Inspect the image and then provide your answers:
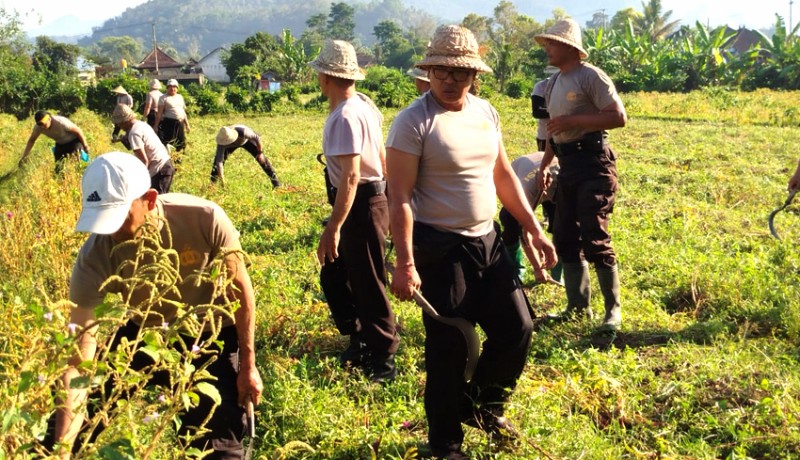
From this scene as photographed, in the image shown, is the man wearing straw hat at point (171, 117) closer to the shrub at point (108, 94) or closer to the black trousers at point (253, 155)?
the black trousers at point (253, 155)

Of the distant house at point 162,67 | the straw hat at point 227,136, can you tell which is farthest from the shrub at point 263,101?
the distant house at point 162,67

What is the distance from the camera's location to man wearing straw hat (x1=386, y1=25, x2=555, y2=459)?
2.95 m

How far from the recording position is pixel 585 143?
13.8 ft

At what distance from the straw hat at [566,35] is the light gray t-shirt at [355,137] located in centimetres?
109

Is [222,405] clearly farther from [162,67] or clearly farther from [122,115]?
[162,67]

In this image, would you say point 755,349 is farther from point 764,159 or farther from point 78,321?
point 764,159

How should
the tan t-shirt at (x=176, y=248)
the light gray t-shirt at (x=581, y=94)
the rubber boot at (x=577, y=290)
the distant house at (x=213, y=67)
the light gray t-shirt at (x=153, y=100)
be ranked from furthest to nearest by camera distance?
the distant house at (x=213, y=67) → the light gray t-shirt at (x=153, y=100) → the rubber boot at (x=577, y=290) → the light gray t-shirt at (x=581, y=94) → the tan t-shirt at (x=176, y=248)

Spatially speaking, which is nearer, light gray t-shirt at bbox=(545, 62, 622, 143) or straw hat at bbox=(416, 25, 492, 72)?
straw hat at bbox=(416, 25, 492, 72)

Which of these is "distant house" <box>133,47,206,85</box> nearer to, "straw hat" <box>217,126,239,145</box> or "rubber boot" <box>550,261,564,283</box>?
"straw hat" <box>217,126,239,145</box>

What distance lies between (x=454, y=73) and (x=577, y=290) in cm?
207

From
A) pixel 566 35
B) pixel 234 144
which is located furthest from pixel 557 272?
pixel 234 144

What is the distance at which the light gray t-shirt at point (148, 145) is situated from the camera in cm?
665

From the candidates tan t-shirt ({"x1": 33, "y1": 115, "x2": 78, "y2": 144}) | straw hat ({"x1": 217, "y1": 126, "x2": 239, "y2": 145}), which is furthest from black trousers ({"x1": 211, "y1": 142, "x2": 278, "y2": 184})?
Answer: tan t-shirt ({"x1": 33, "y1": 115, "x2": 78, "y2": 144})

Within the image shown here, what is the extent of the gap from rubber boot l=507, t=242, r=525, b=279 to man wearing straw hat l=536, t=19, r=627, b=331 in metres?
0.80
